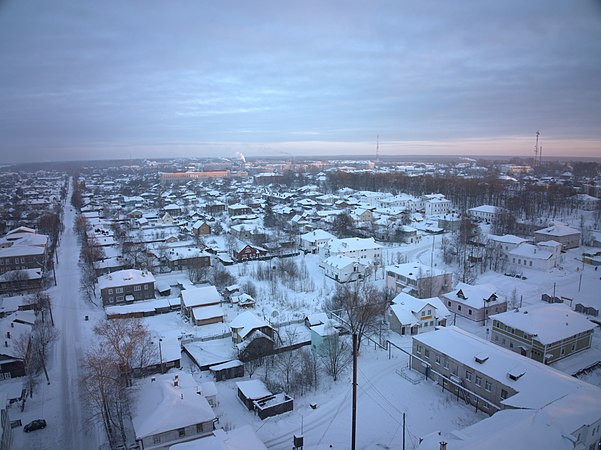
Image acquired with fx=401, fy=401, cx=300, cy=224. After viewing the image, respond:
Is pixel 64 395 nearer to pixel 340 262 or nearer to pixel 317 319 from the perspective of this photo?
pixel 317 319

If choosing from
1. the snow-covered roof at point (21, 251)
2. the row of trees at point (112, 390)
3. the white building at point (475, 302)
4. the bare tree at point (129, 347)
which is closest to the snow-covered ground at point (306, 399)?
the row of trees at point (112, 390)

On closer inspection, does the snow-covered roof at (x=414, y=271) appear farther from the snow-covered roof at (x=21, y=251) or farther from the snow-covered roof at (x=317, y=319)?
the snow-covered roof at (x=21, y=251)

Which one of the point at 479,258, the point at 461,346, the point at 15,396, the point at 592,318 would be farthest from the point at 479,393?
the point at 479,258

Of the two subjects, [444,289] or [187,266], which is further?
[187,266]

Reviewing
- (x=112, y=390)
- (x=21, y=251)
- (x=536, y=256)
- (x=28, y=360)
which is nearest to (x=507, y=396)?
(x=112, y=390)

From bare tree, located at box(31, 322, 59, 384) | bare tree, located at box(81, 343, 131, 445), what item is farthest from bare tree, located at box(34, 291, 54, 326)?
bare tree, located at box(81, 343, 131, 445)

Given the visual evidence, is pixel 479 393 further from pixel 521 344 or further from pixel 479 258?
pixel 479 258
